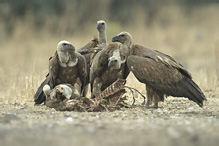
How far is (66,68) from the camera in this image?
7.84m

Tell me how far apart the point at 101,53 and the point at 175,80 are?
1352mm

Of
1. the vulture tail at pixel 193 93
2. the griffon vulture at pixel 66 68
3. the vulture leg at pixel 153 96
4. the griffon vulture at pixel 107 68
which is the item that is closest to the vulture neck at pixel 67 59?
the griffon vulture at pixel 66 68

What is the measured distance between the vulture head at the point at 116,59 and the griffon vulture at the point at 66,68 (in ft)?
1.75

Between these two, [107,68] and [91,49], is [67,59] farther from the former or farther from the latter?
[91,49]

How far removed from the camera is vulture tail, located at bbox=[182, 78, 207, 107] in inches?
281

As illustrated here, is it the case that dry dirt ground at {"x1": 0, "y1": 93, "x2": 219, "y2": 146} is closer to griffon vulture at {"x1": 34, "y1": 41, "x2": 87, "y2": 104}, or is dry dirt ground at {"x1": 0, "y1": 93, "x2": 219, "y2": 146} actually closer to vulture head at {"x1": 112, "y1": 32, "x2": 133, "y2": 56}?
griffon vulture at {"x1": 34, "y1": 41, "x2": 87, "y2": 104}

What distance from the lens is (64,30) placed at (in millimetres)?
22172

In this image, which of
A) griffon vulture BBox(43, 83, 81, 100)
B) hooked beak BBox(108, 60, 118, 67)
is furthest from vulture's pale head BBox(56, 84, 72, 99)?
hooked beak BBox(108, 60, 118, 67)

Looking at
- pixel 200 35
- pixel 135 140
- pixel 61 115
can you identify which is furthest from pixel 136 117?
pixel 200 35

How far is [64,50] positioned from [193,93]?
221cm

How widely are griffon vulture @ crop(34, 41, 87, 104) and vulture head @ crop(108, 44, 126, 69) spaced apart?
1.75 ft

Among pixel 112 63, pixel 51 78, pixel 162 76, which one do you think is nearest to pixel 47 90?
pixel 51 78

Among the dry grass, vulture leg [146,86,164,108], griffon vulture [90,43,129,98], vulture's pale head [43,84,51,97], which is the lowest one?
vulture leg [146,86,164,108]

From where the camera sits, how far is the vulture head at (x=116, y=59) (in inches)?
295
